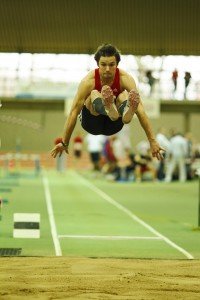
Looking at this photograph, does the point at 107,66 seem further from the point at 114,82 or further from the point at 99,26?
the point at 99,26

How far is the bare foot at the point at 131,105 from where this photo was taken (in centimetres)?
775

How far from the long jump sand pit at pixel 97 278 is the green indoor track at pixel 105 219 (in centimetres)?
61

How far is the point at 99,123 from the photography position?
8891mm

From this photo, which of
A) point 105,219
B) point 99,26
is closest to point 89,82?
point 105,219

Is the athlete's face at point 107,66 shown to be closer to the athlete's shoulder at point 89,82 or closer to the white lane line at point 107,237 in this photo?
the athlete's shoulder at point 89,82

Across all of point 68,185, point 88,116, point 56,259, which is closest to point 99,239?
point 56,259

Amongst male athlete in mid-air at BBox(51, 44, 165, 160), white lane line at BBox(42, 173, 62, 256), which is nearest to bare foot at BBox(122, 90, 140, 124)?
male athlete in mid-air at BBox(51, 44, 165, 160)

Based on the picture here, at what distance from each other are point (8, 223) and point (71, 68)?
15906mm

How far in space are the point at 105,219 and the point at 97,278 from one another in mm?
5573

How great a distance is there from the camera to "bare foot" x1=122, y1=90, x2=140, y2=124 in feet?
25.4

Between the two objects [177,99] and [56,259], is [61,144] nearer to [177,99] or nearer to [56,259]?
[56,259]

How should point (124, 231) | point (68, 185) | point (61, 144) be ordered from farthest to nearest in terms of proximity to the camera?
point (68, 185)
point (124, 231)
point (61, 144)

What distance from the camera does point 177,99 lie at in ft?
86.1

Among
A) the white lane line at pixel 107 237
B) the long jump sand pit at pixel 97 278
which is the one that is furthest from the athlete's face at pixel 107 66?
the white lane line at pixel 107 237
